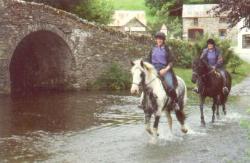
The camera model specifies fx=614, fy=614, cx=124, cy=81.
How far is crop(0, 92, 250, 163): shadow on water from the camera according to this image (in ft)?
47.6

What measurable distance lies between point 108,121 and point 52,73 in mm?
13006

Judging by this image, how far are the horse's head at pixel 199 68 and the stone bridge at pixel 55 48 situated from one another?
12.6m

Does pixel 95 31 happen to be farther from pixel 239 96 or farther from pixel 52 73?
pixel 239 96

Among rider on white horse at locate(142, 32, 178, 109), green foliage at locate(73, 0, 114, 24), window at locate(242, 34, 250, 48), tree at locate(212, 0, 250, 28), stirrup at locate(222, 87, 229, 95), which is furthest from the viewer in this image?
window at locate(242, 34, 250, 48)

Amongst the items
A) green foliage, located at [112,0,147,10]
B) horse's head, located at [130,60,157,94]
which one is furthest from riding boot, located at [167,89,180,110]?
green foliage, located at [112,0,147,10]

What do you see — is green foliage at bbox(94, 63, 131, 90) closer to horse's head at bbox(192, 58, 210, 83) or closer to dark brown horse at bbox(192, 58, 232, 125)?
dark brown horse at bbox(192, 58, 232, 125)

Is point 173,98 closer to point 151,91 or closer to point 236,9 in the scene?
point 151,91

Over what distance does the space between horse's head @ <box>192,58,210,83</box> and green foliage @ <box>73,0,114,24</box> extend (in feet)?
88.3

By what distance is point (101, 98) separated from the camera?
Answer: 1110 inches

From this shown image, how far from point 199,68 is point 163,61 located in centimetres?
270

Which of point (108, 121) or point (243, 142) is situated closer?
point (243, 142)

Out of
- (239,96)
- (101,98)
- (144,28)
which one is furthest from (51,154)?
(144,28)

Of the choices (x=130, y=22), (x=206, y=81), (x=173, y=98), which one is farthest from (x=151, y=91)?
(x=130, y=22)

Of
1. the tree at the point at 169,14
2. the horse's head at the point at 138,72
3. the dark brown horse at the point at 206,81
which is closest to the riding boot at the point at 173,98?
the horse's head at the point at 138,72
